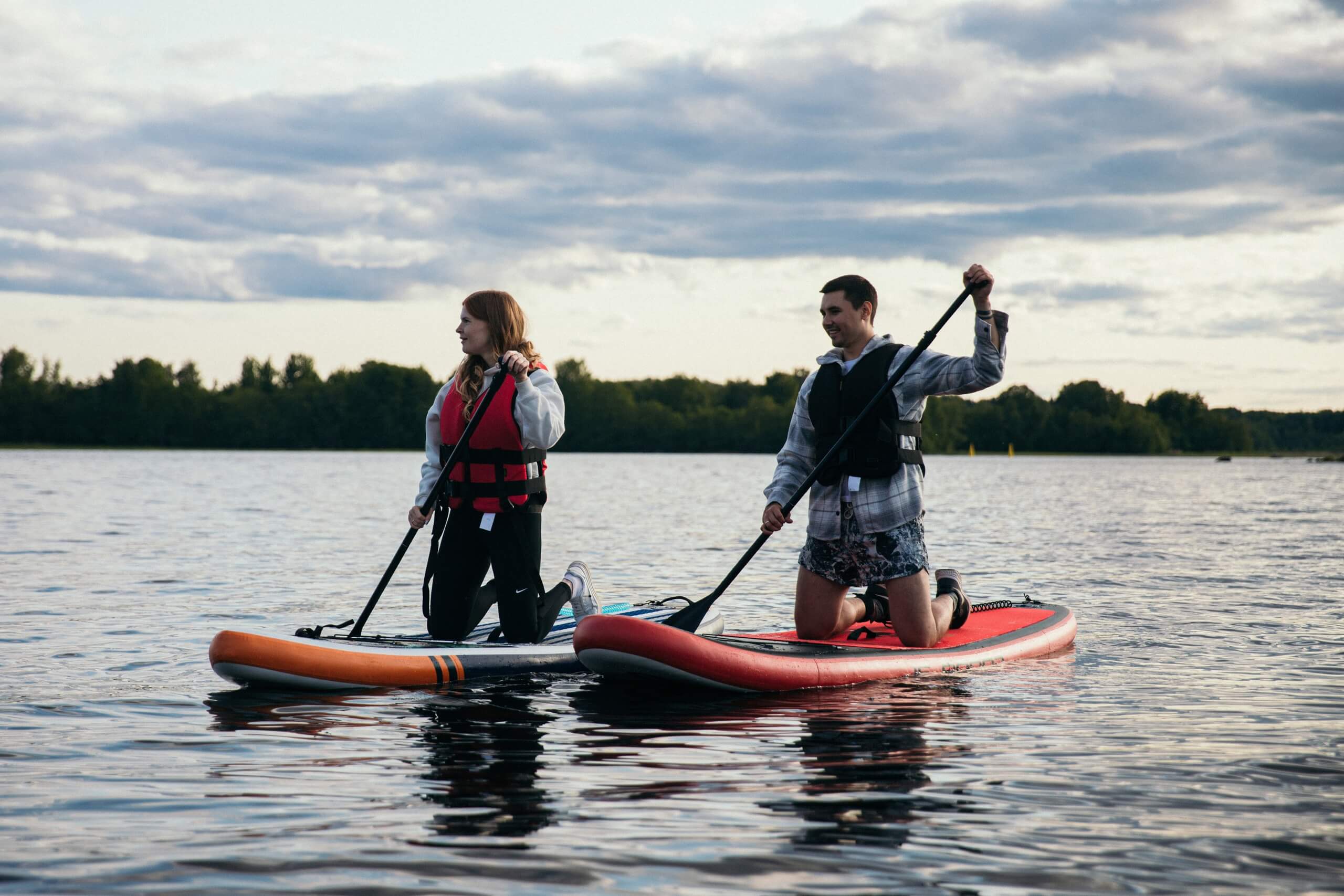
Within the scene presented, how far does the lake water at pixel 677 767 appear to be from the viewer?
3.85 metres

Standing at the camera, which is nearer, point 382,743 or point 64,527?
point 382,743

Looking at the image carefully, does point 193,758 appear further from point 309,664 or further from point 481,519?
point 481,519

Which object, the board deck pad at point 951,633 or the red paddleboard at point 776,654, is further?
the board deck pad at point 951,633

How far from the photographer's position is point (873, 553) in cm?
689

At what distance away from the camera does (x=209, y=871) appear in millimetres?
3795

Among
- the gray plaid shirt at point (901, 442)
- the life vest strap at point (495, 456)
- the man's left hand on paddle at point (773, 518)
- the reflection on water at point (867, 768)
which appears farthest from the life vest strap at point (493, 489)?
the reflection on water at point (867, 768)

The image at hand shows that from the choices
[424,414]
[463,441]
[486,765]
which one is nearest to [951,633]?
[463,441]

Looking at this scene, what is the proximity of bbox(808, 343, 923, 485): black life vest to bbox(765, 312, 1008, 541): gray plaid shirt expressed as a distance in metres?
0.04

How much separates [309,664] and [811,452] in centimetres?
293

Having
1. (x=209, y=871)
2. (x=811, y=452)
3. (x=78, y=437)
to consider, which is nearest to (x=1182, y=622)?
(x=811, y=452)

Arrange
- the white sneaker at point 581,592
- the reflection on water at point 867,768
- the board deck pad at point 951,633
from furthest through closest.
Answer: the white sneaker at point 581,592 → the board deck pad at point 951,633 → the reflection on water at point 867,768

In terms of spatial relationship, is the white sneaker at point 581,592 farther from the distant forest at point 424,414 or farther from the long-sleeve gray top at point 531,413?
the distant forest at point 424,414

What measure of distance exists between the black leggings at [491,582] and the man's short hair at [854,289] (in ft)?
6.74

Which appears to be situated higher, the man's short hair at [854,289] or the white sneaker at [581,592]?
the man's short hair at [854,289]
